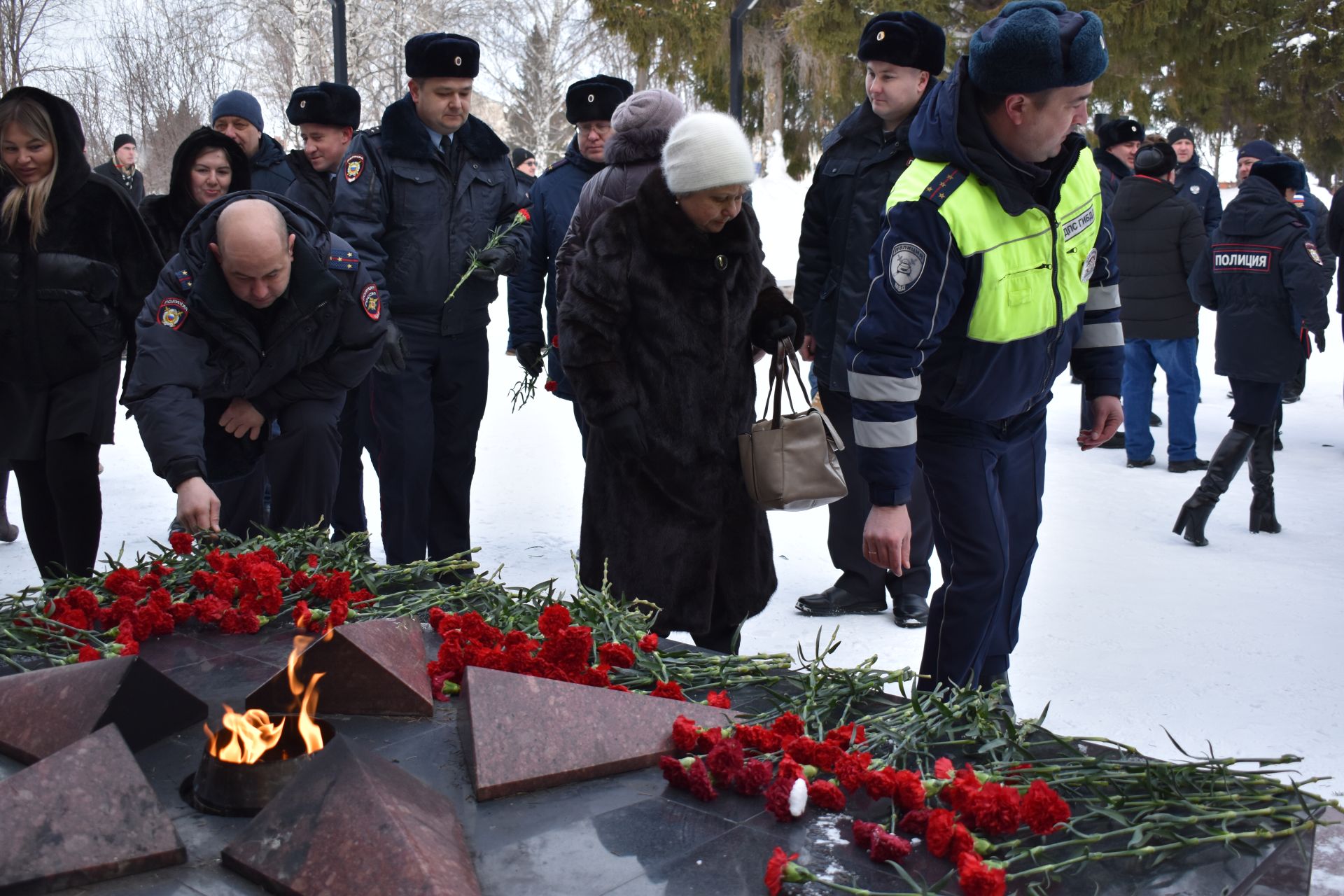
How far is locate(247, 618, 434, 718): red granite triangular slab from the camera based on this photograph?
8.61 feet

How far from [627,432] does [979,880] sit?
199cm

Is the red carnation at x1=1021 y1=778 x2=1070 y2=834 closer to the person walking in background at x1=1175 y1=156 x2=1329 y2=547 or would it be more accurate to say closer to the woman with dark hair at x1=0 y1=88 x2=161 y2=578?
the woman with dark hair at x1=0 y1=88 x2=161 y2=578

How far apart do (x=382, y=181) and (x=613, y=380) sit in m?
1.97

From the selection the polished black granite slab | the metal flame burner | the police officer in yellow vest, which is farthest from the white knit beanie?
the metal flame burner

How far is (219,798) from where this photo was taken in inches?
89.2

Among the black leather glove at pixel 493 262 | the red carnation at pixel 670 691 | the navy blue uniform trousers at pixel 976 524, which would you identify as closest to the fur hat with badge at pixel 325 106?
the black leather glove at pixel 493 262

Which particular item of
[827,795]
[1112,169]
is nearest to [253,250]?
[827,795]

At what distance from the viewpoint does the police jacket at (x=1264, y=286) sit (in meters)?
6.50

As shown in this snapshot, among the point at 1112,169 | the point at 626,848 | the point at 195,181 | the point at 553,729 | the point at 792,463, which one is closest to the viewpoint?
the point at 626,848

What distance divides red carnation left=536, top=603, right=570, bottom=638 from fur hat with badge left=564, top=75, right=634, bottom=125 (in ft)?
10.2

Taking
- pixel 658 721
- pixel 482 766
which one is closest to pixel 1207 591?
pixel 658 721

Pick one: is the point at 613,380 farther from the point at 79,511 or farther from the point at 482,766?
the point at 79,511

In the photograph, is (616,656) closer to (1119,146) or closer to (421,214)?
(421,214)

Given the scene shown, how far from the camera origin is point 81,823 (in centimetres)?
206
